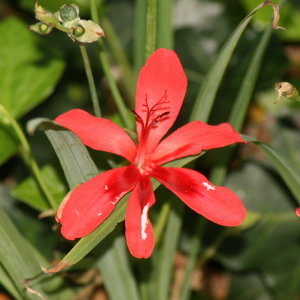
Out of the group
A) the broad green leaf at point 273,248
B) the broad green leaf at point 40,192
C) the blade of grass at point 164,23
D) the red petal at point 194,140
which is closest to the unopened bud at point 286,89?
the red petal at point 194,140

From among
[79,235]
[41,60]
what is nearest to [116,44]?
[41,60]

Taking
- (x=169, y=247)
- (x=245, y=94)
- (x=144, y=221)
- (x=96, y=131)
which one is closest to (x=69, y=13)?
(x=96, y=131)

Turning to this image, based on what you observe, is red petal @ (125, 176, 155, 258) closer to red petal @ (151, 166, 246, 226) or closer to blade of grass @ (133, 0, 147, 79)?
red petal @ (151, 166, 246, 226)

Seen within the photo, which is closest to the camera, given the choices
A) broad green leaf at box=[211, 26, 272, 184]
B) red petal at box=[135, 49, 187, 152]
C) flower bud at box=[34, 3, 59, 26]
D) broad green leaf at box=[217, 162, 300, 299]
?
flower bud at box=[34, 3, 59, 26]

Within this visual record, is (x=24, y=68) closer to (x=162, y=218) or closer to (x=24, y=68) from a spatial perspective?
A: (x=24, y=68)

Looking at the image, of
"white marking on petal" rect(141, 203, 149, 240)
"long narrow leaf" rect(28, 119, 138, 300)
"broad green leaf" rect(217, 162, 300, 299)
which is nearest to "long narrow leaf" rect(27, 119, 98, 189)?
"long narrow leaf" rect(28, 119, 138, 300)

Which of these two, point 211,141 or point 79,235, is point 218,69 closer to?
point 211,141

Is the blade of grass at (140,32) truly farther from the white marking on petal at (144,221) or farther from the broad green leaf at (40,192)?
the white marking on petal at (144,221)

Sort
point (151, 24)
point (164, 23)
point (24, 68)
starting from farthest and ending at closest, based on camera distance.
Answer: point (24, 68)
point (164, 23)
point (151, 24)

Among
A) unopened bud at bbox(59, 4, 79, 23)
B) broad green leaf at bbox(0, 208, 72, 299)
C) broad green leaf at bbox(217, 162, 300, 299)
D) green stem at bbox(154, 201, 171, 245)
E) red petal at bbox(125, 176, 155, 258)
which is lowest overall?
broad green leaf at bbox(217, 162, 300, 299)
